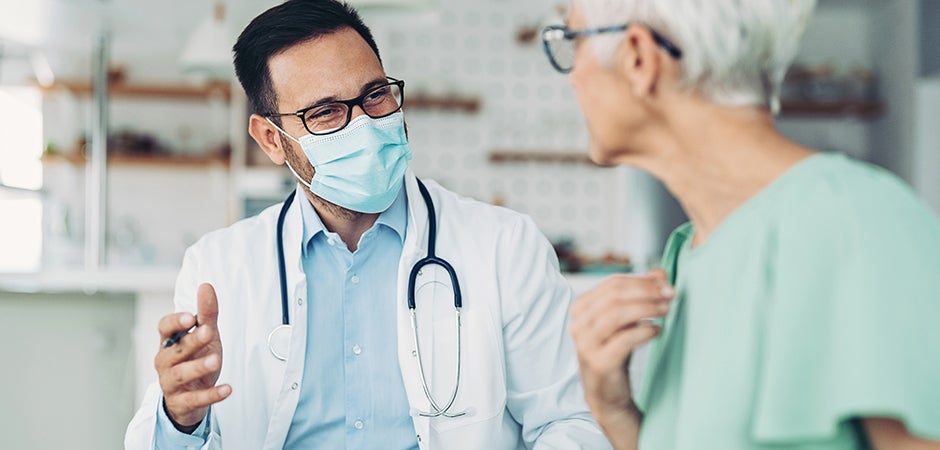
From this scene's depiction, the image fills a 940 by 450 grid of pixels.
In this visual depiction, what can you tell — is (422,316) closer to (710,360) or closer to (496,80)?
(710,360)

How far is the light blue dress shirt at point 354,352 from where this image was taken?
150 cm

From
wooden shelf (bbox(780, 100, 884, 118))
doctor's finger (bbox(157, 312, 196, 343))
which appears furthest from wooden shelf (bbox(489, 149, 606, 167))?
doctor's finger (bbox(157, 312, 196, 343))

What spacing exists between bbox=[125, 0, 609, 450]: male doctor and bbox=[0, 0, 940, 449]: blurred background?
3.54 m

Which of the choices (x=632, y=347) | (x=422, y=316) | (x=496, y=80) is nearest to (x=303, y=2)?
(x=422, y=316)

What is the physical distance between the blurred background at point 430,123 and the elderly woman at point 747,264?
170 inches

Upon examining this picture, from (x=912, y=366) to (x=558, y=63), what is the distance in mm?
477

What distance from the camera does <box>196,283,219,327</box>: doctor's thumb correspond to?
1.23 meters

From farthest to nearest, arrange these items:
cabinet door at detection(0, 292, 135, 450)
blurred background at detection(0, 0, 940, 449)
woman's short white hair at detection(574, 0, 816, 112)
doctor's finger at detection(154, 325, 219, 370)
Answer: blurred background at detection(0, 0, 940, 449), cabinet door at detection(0, 292, 135, 450), doctor's finger at detection(154, 325, 219, 370), woman's short white hair at detection(574, 0, 816, 112)

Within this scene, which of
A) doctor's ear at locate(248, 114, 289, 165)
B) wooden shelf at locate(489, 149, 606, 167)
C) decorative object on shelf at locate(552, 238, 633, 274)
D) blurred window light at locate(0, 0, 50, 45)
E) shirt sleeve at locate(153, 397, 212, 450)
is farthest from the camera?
wooden shelf at locate(489, 149, 606, 167)

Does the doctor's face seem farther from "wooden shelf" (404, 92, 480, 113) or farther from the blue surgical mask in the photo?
"wooden shelf" (404, 92, 480, 113)

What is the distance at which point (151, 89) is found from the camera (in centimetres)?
565

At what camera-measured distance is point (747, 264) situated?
0.82m

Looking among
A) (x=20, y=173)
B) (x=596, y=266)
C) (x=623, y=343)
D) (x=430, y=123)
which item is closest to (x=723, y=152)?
(x=623, y=343)

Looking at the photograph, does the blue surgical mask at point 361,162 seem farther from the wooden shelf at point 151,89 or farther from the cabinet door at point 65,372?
the wooden shelf at point 151,89
